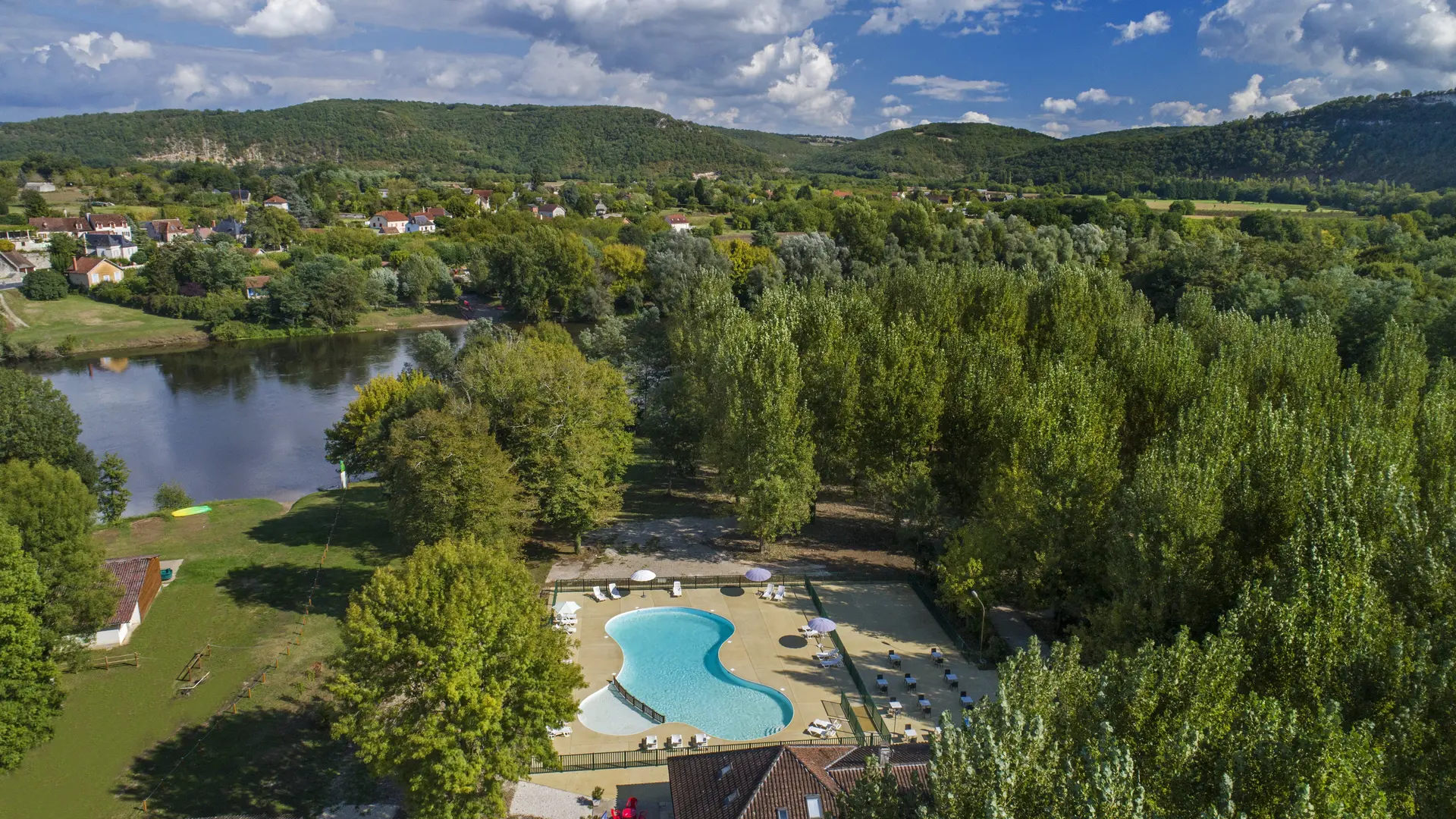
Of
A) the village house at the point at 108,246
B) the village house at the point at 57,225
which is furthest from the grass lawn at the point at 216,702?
the village house at the point at 57,225

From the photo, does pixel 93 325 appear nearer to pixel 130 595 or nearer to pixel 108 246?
pixel 108 246

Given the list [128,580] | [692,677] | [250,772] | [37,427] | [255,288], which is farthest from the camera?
[255,288]

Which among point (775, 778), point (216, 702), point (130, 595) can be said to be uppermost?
point (775, 778)

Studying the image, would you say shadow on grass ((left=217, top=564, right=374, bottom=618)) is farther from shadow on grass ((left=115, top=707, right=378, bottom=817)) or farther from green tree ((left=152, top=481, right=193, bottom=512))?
green tree ((left=152, top=481, right=193, bottom=512))

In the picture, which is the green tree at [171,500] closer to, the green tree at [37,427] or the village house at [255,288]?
the green tree at [37,427]

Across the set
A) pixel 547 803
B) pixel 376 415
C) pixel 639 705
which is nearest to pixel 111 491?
pixel 376 415

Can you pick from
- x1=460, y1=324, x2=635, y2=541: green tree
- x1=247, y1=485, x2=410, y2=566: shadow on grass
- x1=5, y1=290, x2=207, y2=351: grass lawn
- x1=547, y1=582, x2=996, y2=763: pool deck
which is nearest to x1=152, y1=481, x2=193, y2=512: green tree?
x1=247, y1=485, x2=410, y2=566: shadow on grass
